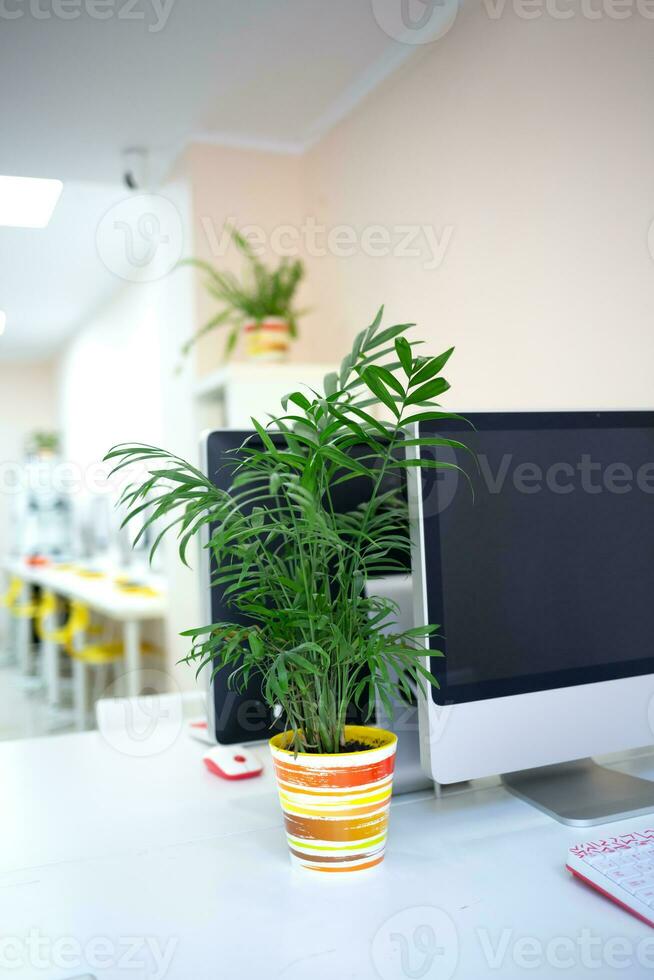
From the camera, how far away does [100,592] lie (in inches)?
175

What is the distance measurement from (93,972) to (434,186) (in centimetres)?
241

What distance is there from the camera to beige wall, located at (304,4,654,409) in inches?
76.5

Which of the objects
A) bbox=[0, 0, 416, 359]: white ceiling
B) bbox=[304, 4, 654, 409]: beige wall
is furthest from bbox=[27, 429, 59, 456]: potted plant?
bbox=[304, 4, 654, 409]: beige wall

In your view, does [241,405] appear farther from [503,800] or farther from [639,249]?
[503,800]

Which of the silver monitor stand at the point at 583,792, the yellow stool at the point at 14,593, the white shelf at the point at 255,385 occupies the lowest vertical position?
the yellow stool at the point at 14,593

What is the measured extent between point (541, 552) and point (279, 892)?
A: 0.54m

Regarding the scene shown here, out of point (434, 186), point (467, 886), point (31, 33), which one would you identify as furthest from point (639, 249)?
point (31, 33)

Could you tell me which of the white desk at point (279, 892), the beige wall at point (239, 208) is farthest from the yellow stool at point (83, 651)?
the white desk at point (279, 892)

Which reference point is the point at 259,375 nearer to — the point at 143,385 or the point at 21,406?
the point at 143,385

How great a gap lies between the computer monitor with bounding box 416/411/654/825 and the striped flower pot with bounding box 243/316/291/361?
1951mm

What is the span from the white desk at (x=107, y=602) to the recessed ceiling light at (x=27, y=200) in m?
1.77

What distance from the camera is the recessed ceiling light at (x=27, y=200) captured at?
3.56 meters

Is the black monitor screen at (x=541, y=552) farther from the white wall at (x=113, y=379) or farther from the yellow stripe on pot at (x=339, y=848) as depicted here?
the white wall at (x=113, y=379)

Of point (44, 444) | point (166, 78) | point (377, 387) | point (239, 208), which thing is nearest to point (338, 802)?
point (377, 387)
